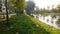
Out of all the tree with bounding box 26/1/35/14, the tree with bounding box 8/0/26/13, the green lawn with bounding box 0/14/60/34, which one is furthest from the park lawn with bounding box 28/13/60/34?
the tree with bounding box 8/0/26/13

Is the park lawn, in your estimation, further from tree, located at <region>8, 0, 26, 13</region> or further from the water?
tree, located at <region>8, 0, 26, 13</region>

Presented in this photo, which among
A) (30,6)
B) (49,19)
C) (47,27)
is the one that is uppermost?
(30,6)

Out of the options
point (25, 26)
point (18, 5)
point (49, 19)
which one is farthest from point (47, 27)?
point (18, 5)

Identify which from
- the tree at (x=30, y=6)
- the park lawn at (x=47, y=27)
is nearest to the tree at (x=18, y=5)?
the tree at (x=30, y=6)

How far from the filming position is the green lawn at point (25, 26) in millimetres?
2236

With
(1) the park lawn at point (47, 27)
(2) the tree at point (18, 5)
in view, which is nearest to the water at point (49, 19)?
(1) the park lawn at point (47, 27)

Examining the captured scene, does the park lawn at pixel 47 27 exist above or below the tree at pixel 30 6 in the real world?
below

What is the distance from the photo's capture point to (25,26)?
2.26 metres

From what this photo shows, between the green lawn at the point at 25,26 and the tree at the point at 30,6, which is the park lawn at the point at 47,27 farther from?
the tree at the point at 30,6

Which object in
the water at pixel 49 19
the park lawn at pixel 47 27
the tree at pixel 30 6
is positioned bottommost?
the park lawn at pixel 47 27

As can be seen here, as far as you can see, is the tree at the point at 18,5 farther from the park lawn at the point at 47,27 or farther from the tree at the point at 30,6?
the park lawn at the point at 47,27

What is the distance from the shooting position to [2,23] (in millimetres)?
2277

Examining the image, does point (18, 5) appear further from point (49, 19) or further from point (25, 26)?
point (49, 19)

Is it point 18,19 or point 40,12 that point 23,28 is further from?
point 40,12
